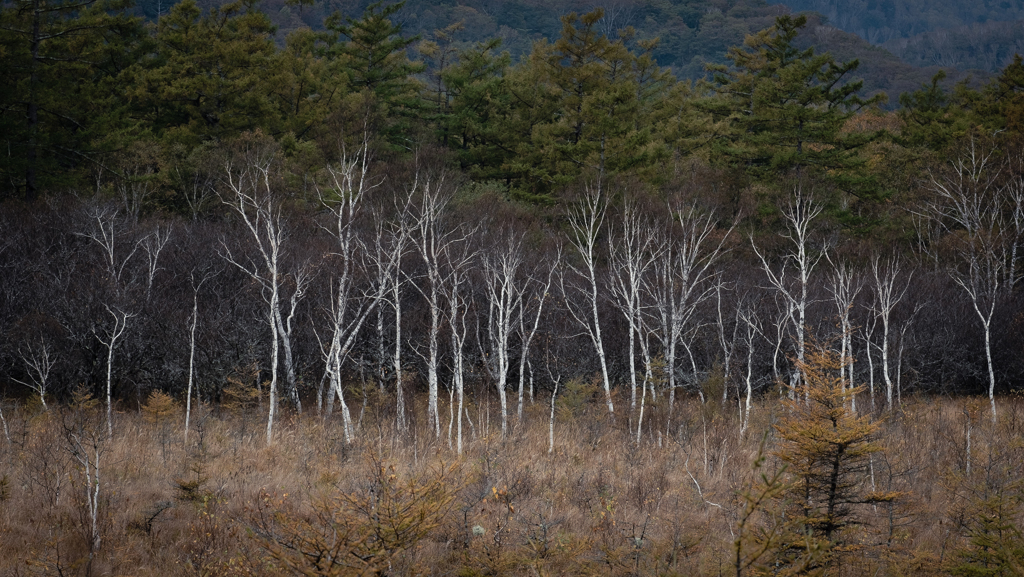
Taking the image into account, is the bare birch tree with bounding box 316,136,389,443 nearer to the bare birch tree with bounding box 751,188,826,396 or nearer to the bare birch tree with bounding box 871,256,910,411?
the bare birch tree with bounding box 751,188,826,396

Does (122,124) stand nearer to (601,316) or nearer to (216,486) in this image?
(601,316)

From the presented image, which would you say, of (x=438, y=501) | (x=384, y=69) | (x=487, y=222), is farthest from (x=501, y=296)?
(x=384, y=69)

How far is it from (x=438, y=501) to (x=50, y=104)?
28866 mm

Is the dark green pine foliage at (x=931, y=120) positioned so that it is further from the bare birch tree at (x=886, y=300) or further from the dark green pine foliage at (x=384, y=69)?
the dark green pine foliage at (x=384, y=69)

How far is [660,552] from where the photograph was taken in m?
8.06

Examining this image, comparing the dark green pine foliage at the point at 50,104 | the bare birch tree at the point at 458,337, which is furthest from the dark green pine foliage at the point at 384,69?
the bare birch tree at the point at 458,337

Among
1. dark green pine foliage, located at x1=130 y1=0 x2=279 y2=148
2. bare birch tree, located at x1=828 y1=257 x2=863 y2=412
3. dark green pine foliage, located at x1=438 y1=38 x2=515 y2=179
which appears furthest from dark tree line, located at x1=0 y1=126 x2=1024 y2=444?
dark green pine foliage, located at x1=438 y1=38 x2=515 y2=179

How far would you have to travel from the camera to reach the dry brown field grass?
6.72m

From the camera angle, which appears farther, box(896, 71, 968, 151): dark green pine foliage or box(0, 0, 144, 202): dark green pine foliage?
box(896, 71, 968, 151): dark green pine foliage

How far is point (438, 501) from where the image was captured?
5527mm

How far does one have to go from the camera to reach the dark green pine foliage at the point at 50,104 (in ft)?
85.2

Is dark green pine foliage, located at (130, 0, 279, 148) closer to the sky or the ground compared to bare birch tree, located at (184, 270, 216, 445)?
closer to the sky

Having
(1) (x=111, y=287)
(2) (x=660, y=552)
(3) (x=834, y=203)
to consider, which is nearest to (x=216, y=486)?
(2) (x=660, y=552)

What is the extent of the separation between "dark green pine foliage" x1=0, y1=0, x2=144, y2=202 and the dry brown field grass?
54.7 feet
